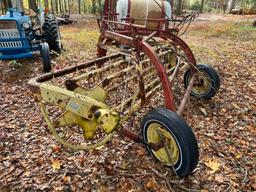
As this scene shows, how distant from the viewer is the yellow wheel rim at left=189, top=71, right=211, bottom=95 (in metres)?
4.91

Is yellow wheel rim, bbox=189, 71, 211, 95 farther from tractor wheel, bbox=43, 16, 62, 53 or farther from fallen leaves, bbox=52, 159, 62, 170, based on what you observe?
tractor wheel, bbox=43, 16, 62, 53

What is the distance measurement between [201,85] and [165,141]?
97.6 inches

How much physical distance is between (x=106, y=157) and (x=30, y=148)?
4.30ft

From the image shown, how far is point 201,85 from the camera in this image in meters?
5.06

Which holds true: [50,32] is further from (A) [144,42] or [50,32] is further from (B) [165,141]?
(B) [165,141]

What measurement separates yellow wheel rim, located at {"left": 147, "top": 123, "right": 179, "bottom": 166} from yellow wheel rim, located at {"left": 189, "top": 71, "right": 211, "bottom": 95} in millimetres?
2323

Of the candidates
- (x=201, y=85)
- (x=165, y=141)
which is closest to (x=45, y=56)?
(x=201, y=85)

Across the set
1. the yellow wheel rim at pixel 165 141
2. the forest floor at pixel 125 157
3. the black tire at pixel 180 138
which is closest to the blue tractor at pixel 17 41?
the forest floor at pixel 125 157

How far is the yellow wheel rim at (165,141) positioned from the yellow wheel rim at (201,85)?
2323 mm

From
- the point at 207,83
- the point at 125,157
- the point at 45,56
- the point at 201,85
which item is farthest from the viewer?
the point at 45,56

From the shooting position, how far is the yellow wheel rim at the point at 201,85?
4.91m

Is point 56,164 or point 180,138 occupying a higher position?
point 180,138

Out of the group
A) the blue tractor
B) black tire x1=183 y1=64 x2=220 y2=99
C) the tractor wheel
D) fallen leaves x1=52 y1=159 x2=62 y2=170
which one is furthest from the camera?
the tractor wheel

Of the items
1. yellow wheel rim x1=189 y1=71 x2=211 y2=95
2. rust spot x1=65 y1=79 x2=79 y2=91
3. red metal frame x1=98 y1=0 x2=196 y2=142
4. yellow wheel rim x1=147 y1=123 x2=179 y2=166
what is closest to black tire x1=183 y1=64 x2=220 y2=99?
yellow wheel rim x1=189 y1=71 x2=211 y2=95
